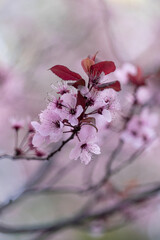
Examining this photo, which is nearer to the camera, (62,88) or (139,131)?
(62,88)

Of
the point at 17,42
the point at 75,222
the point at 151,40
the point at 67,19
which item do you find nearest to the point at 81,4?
the point at 67,19

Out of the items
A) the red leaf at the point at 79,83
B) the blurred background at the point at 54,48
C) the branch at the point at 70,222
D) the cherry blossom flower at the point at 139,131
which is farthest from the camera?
the blurred background at the point at 54,48

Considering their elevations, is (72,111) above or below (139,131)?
below

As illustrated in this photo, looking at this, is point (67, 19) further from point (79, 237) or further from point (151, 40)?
point (79, 237)

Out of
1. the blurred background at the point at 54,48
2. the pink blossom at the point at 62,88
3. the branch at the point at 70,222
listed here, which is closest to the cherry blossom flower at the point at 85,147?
the pink blossom at the point at 62,88

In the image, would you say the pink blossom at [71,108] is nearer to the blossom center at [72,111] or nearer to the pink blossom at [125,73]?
the blossom center at [72,111]

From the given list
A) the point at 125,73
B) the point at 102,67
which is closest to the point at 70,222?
the point at 125,73

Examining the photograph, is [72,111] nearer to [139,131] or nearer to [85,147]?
[85,147]
